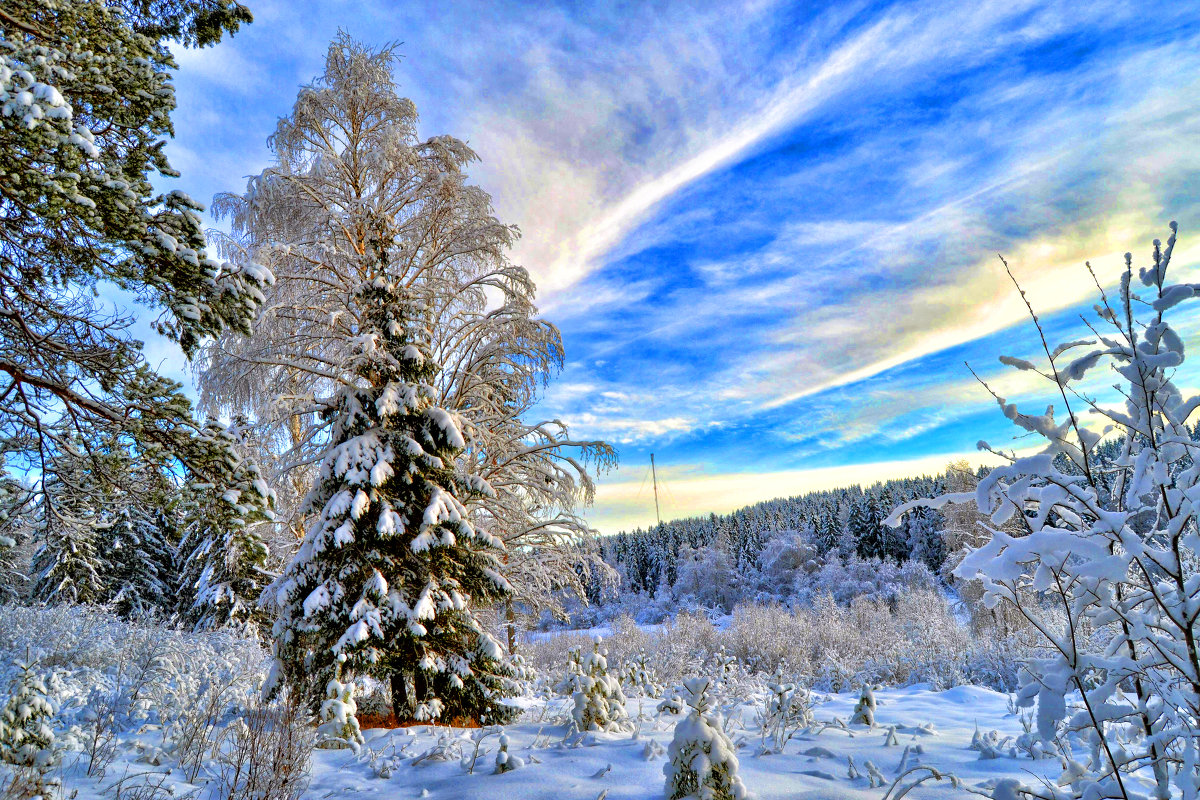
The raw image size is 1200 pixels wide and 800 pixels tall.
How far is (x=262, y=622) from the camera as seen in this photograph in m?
13.1

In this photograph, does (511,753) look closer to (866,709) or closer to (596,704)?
(596,704)

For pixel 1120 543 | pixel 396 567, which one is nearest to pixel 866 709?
pixel 1120 543

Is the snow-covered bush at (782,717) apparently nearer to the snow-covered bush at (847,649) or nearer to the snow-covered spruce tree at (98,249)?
the snow-covered bush at (847,649)

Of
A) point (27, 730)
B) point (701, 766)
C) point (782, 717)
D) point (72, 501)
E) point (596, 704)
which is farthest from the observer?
point (72, 501)

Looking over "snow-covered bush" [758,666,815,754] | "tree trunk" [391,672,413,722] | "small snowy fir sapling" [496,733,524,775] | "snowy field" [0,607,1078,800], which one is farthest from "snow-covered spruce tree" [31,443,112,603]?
"snow-covered bush" [758,666,815,754]

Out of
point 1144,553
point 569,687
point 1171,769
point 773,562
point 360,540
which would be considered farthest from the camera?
point 773,562

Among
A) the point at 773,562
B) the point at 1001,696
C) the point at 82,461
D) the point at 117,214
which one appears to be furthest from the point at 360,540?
Result: the point at 773,562

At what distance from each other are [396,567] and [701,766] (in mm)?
4244

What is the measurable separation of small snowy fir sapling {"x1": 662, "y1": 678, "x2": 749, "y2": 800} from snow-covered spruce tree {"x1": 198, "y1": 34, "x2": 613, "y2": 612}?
5.81 meters

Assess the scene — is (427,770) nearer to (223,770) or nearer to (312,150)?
(223,770)

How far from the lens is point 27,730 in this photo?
3602 mm

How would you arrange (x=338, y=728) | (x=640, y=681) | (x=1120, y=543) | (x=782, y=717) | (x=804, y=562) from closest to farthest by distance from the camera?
1. (x=1120, y=543)
2. (x=782, y=717)
3. (x=338, y=728)
4. (x=640, y=681)
5. (x=804, y=562)

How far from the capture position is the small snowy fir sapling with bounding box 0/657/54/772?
3.42m

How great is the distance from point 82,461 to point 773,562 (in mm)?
44385
